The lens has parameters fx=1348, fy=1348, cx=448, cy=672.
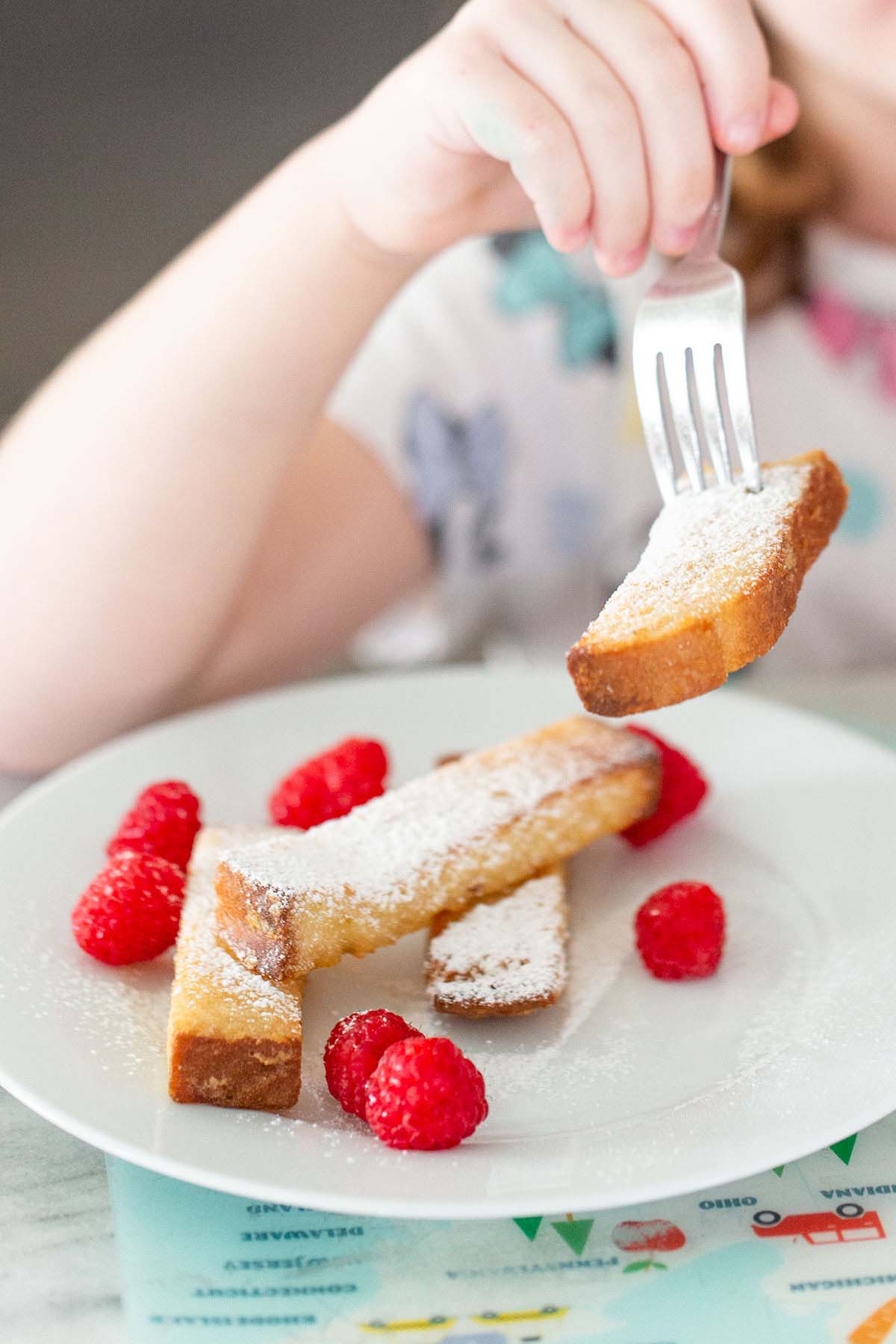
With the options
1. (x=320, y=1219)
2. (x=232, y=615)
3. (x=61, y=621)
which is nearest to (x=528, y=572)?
(x=232, y=615)

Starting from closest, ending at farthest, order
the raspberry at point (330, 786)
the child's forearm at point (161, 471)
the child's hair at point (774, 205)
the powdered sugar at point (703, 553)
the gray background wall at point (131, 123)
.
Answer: the powdered sugar at point (703, 553), the raspberry at point (330, 786), the child's forearm at point (161, 471), the child's hair at point (774, 205), the gray background wall at point (131, 123)

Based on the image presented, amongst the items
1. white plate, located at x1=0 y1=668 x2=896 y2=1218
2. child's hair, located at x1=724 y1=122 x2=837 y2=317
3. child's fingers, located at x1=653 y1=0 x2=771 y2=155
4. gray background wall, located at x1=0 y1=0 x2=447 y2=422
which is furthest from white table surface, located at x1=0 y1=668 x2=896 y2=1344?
gray background wall, located at x1=0 y1=0 x2=447 y2=422

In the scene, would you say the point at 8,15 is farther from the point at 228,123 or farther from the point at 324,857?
the point at 324,857

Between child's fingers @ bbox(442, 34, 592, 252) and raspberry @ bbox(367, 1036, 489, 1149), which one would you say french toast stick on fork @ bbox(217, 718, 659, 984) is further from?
child's fingers @ bbox(442, 34, 592, 252)

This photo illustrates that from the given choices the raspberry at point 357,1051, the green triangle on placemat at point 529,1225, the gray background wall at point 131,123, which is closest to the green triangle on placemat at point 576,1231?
the green triangle on placemat at point 529,1225

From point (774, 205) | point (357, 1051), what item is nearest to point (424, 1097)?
point (357, 1051)

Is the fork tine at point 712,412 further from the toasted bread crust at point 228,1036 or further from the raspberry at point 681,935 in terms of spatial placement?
the toasted bread crust at point 228,1036
